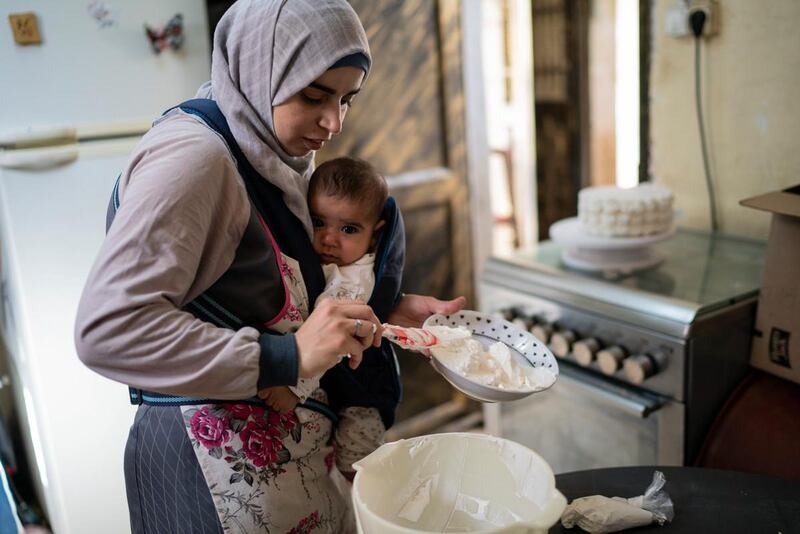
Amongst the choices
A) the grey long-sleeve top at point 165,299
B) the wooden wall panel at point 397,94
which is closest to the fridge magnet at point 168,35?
the wooden wall panel at point 397,94

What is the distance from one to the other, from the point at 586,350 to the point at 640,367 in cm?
16

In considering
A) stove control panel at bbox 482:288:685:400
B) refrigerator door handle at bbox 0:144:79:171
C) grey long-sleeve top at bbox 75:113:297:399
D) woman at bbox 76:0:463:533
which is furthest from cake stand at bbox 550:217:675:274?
refrigerator door handle at bbox 0:144:79:171

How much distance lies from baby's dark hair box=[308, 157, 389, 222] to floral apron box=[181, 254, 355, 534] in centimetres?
17

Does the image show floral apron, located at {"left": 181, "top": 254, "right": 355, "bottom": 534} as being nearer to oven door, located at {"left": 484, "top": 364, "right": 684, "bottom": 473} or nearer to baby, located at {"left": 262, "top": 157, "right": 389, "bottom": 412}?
baby, located at {"left": 262, "top": 157, "right": 389, "bottom": 412}

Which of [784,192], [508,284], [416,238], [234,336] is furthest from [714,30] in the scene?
[234,336]

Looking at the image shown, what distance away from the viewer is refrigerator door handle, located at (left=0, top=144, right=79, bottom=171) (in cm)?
158

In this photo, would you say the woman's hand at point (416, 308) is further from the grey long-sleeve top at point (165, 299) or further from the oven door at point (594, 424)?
the oven door at point (594, 424)

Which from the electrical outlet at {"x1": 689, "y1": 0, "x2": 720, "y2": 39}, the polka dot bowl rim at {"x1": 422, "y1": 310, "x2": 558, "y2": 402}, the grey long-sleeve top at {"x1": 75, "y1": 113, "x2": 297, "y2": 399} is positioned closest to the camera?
the grey long-sleeve top at {"x1": 75, "y1": 113, "x2": 297, "y2": 399}

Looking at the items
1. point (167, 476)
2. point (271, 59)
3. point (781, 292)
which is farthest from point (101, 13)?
point (781, 292)

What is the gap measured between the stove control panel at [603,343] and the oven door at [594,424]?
0.04 meters

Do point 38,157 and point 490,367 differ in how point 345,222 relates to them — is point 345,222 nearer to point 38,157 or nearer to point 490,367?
point 490,367

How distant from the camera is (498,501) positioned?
101cm

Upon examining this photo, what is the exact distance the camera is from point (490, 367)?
1128 mm

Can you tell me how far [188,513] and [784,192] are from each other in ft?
4.72
